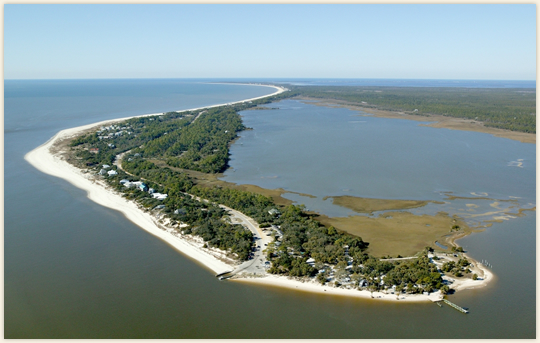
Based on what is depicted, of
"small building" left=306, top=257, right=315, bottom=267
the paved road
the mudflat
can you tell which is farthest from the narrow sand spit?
the mudflat

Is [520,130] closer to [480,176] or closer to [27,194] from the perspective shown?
[480,176]

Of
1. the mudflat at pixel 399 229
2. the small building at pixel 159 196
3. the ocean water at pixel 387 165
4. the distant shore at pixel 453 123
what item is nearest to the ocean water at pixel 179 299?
the mudflat at pixel 399 229

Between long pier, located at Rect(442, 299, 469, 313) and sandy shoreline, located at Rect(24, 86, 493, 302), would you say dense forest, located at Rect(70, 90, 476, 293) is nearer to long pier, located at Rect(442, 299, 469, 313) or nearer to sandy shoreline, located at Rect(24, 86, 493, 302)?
sandy shoreline, located at Rect(24, 86, 493, 302)

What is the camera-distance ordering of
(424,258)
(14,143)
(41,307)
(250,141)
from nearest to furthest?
(41,307) → (424,258) → (14,143) → (250,141)

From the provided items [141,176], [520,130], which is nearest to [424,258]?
[141,176]

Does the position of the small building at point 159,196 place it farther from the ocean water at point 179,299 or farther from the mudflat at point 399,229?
the mudflat at point 399,229

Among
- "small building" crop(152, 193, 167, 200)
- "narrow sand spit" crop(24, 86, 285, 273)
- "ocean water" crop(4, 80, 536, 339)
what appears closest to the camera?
"ocean water" crop(4, 80, 536, 339)
